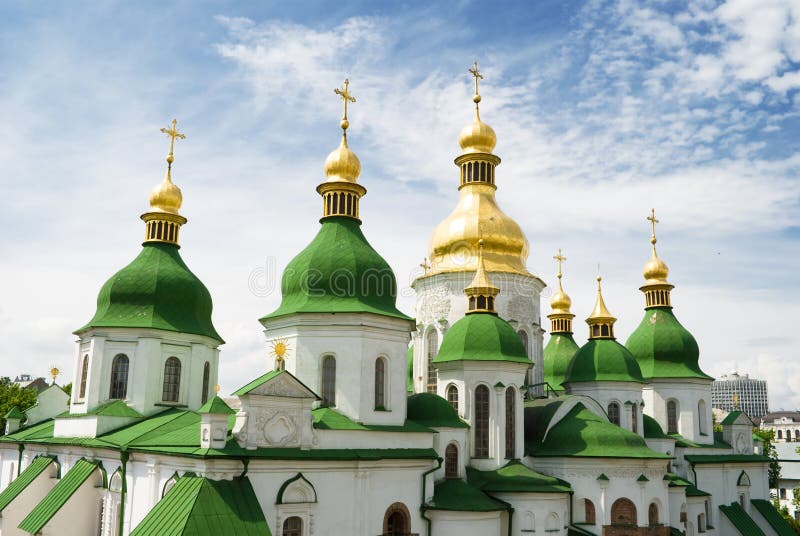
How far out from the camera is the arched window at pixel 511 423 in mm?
25297

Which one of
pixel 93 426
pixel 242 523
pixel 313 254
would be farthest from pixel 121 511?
pixel 313 254

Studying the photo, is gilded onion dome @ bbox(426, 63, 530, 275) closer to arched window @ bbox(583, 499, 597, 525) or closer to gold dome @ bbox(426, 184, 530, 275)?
gold dome @ bbox(426, 184, 530, 275)

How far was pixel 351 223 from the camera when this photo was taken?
24.3 metres

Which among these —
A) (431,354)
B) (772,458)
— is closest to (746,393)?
(772,458)

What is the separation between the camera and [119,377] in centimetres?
2483

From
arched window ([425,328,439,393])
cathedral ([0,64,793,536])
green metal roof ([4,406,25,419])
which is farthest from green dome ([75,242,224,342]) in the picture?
arched window ([425,328,439,393])

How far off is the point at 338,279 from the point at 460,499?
8087mm

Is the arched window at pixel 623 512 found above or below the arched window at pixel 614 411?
below

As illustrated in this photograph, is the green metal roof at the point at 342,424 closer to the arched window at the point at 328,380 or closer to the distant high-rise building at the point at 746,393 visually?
the arched window at the point at 328,380

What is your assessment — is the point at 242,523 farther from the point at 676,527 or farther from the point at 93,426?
the point at 676,527

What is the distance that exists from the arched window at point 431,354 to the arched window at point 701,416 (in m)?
Answer: 15.1

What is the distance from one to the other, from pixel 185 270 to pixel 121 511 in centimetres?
974

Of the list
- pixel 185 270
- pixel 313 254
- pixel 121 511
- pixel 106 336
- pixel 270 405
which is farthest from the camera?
pixel 185 270

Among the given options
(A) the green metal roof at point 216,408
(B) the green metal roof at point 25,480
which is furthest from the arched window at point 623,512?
(B) the green metal roof at point 25,480
